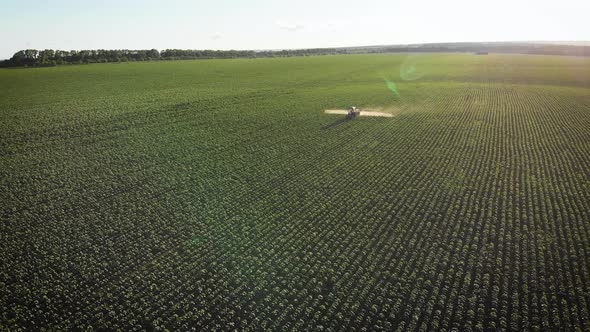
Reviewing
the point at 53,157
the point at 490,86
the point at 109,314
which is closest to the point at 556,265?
the point at 109,314

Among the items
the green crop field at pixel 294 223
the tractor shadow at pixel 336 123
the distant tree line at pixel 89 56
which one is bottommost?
the green crop field at pixel 294 223

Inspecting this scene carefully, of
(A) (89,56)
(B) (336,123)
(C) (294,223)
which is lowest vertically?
(C) (294,223)

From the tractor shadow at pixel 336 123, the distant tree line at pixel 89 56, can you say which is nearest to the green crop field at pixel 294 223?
the tractor shadow at pixel 336 123

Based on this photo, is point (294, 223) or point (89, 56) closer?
point (294, 223)

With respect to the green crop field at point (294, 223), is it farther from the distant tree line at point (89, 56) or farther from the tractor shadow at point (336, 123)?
the distant tree line at point (89, 56)

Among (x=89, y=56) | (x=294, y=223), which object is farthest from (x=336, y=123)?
(x=89, y=56)

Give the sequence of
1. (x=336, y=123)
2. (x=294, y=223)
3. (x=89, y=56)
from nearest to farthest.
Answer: (x=294, y=223), (x=336, y=123), (x=89, y=56)

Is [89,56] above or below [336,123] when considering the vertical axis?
above

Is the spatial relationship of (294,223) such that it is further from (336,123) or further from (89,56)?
(89,56)

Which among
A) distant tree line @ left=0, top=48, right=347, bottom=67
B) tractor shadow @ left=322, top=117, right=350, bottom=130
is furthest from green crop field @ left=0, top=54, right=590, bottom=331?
distant tree line @ left=0, top=48, right=347, bottom=67
